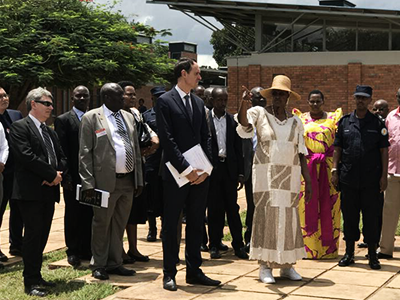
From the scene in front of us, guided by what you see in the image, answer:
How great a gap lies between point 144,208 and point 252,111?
201cm

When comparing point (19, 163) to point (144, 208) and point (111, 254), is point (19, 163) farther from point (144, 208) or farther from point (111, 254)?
point (144, 208)

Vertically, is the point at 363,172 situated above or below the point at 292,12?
below

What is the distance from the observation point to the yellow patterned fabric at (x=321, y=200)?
881cm

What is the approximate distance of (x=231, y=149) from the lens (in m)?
8.94

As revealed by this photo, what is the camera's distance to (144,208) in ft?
28.2

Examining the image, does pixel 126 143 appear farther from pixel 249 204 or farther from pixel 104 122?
pixel 249 204

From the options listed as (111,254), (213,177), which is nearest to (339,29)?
(213,177)

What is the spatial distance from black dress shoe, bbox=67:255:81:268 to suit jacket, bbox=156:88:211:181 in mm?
1839

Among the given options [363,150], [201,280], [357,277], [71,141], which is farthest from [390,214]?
[71,141]

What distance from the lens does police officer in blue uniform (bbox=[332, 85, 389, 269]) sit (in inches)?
324

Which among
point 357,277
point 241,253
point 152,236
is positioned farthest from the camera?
point 152,236

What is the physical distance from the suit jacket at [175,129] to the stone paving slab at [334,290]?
170cm

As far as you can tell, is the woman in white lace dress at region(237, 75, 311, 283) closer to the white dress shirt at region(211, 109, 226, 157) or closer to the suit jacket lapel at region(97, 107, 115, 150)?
the suit jacket lapel at region(97, 107, 115, 150)

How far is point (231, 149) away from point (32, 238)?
2938mm
